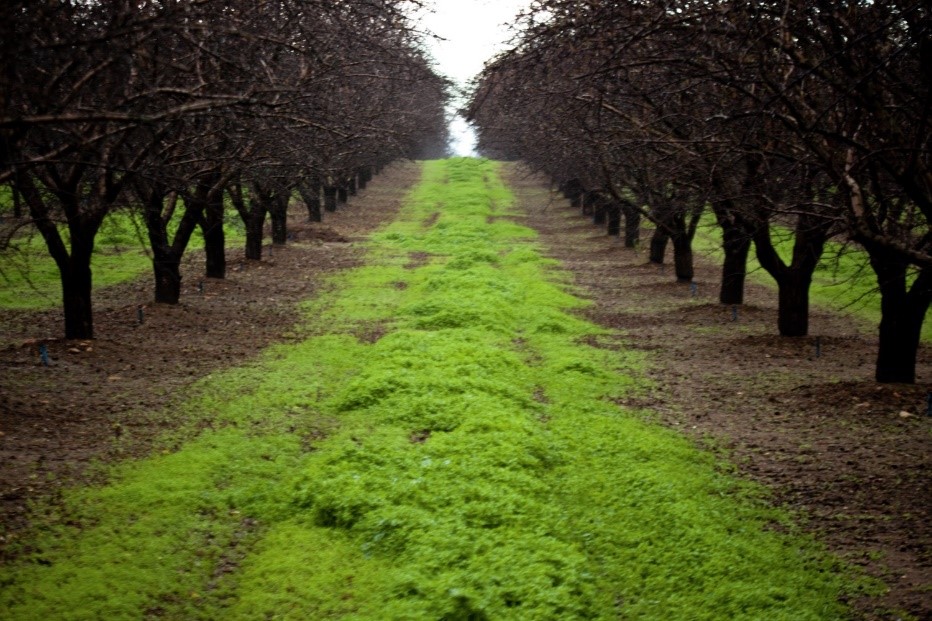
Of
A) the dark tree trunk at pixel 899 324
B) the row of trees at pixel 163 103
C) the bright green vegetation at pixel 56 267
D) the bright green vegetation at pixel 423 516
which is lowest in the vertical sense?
the bright green vegetation at pixel 423 516

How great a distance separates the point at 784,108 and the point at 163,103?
7.55 meters

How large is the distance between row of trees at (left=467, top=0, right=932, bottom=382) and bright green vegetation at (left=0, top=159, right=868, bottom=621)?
121 inches

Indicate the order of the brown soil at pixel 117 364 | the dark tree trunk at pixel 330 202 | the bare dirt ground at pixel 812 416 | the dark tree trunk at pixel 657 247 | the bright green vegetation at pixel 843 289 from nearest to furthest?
the bare dirt ground at pixel 812 416, the brown soil at pixel 117 364, the bright green vegetation at pixel 843 289, the dark tree trunk at pixel 657 247, the dark tree trunk at pixel 330 202

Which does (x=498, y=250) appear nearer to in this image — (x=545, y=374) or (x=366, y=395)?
(x=545, y=374)

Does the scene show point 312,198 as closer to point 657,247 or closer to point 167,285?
point 657,247

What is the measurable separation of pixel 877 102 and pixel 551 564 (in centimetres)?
504

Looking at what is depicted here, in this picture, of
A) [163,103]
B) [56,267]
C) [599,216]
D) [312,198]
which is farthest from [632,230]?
[163,103]

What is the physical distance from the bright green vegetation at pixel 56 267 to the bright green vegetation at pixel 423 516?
652cm

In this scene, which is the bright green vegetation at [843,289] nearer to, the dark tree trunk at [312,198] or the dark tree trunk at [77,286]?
the dark tree trunk at [77,286]

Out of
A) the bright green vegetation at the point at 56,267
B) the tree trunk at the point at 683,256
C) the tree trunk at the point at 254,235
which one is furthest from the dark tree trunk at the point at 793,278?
the tree trunk at the point at 254,235

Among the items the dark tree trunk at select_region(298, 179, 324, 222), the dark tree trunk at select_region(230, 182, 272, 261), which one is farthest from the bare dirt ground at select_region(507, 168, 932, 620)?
the dark tree trunk at select_region(298, 179, 324, 222)

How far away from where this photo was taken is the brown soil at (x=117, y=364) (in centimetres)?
911

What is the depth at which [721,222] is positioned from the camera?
1819 cm

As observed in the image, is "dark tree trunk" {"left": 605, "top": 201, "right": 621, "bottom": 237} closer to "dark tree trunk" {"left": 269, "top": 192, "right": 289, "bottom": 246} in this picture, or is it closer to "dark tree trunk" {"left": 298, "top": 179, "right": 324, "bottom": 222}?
"dark tree trunk" {"left": 298, "top": 179, "right": 324, "bottom": 222}
